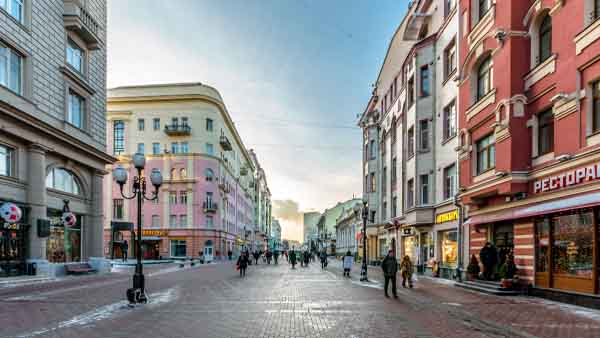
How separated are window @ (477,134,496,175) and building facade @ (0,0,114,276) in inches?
805

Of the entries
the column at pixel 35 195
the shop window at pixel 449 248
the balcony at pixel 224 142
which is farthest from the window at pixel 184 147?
the shop window at pixel 449 248

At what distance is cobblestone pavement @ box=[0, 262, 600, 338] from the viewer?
352 inches

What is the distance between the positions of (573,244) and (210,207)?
161 feet

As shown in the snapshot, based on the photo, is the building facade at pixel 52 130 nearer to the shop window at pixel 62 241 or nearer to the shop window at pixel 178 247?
the shop window at pixel 62 241

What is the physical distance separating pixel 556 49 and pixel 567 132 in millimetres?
2750

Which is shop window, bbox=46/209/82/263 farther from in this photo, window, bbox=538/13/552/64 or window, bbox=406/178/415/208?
window, bbox=538/13/552/64

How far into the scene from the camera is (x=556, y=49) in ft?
45.6

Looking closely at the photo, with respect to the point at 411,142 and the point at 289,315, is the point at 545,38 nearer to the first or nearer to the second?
the point at 289,315

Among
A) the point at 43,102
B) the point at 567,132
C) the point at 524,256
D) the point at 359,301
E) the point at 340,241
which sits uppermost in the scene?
the point at 43,102

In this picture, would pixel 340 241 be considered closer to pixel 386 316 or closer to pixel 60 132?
pixel 60 132

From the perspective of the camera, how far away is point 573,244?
1312cm

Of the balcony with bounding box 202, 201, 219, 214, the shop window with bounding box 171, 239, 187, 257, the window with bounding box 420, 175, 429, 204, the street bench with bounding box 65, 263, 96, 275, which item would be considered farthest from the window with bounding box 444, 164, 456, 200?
the shop window with bounding box 171, 239, 187, 257

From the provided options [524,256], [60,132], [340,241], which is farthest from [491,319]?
[340,241]

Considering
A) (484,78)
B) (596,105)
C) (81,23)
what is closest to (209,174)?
(81,23)
